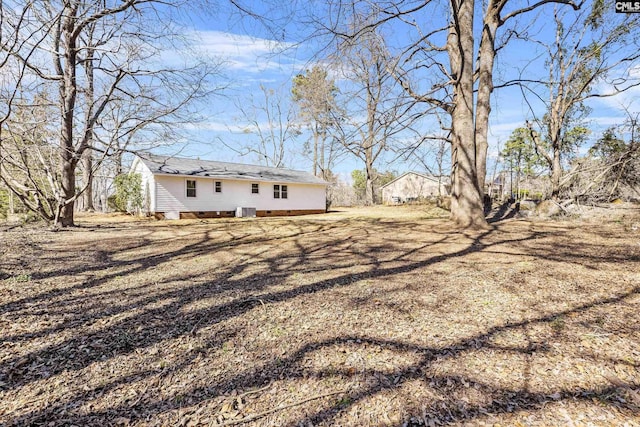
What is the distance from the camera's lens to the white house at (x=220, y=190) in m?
14.4

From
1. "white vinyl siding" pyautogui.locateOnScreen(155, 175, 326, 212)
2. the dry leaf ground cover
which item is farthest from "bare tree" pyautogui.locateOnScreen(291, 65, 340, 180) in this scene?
the dry leaf ground cover

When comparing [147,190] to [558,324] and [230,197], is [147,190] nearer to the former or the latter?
[230,197]

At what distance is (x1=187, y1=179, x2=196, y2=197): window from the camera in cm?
1518

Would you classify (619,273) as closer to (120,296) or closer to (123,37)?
(120,296)

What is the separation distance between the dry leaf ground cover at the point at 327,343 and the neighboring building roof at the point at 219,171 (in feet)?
36.2

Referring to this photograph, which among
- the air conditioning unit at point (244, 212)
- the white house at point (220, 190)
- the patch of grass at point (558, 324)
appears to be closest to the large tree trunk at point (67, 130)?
the white house at point (220, 190)

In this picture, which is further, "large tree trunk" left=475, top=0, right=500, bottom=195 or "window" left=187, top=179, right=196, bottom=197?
"window" left=187, top=179, right=196, bottom=197

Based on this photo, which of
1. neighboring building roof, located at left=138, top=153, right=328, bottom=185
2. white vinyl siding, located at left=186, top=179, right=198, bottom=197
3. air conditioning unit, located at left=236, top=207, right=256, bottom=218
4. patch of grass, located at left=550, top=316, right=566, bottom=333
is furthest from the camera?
air conditioning unit, located at left=236, top=207, right=256, bottom=218

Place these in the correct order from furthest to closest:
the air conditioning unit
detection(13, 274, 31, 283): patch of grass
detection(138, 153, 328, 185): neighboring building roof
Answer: the air conditioning unit → detection(138, 153, 328, 185): neighboring building roof → detection(13, 274, 31, 283): patch of grass

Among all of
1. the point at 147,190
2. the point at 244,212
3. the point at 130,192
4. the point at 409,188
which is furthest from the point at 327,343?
the point at 409,188

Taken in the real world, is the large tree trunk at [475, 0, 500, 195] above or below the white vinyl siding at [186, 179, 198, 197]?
above

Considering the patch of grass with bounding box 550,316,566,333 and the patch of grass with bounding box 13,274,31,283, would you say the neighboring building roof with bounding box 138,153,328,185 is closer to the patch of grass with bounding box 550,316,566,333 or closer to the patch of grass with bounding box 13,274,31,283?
the patch of grass with bounding box 13,274,31,283

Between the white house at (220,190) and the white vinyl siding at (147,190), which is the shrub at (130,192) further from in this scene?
the white house at (220,190)

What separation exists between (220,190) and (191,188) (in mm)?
1505
